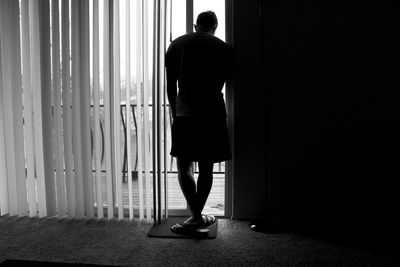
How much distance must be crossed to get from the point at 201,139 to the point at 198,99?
10.1 inches

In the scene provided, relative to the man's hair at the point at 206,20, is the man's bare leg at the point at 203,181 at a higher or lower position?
lower


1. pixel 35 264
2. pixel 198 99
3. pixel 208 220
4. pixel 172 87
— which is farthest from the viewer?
pixel 208 220

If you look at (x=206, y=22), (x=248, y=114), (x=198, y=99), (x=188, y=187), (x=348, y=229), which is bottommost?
(x=348, y=229)

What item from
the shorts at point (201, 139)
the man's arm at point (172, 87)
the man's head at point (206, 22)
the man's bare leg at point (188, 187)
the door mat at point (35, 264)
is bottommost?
the door mat at point (35, 264)

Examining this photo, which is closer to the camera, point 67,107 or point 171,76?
point 171,76


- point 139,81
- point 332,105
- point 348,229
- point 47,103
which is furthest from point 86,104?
point 348,229

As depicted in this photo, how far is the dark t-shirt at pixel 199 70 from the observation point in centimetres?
214

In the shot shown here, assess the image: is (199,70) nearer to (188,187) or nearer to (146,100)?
(146,100)

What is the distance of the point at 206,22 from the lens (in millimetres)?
2195

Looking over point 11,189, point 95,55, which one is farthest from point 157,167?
point 11,189

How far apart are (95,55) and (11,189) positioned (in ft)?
3.89

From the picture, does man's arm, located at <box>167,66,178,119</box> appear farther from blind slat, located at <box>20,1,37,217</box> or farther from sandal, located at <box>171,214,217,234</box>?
blind slat, located at <box>20,1,37,217</box>

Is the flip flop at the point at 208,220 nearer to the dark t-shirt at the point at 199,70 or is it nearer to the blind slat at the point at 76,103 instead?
the dark t-shirt at the point at 199,70

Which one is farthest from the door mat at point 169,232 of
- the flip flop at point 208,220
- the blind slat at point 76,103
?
the blind slat at point 76,103
